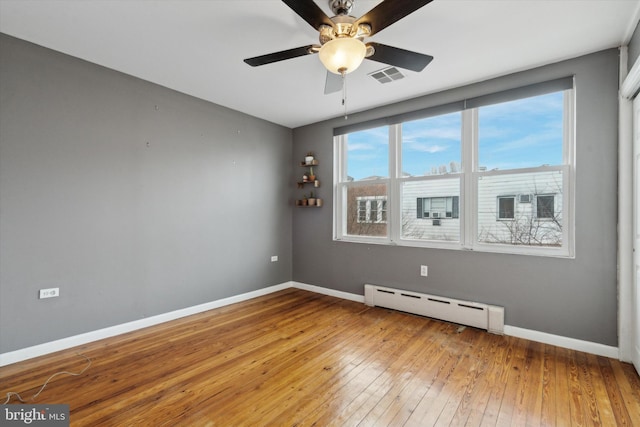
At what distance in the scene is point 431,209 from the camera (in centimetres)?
362

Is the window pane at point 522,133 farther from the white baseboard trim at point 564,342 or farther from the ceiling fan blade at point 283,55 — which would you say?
the ceiling fan blade at point 283,55

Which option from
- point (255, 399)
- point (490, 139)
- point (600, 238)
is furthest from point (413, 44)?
point (255, 399)

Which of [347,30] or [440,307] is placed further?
[440,307]

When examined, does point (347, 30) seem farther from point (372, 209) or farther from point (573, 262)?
point (573, 262)

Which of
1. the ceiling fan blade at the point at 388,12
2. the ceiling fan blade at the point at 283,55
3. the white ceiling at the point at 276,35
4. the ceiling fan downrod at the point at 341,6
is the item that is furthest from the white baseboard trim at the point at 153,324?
the ceiling fan downrod at the point at 341,6

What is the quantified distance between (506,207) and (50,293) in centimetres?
448

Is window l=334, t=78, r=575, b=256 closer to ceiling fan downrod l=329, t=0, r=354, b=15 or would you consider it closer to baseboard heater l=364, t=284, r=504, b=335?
baseboard heater l=364, t=284, r=504, b=335

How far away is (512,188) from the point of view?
3062mm

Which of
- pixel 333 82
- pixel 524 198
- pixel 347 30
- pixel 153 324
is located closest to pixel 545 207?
pixel 524 198

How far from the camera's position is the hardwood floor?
1806 millimetres

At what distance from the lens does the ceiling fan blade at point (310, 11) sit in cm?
155

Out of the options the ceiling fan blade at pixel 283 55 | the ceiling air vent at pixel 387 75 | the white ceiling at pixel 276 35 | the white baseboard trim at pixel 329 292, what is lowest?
the white baseboard trim at pixel 329 292

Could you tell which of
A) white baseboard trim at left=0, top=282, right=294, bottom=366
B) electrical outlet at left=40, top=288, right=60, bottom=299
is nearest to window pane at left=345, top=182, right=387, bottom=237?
white baseboard trim at left=0, top=282, right=294, bottom=366

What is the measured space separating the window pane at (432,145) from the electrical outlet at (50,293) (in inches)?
153
